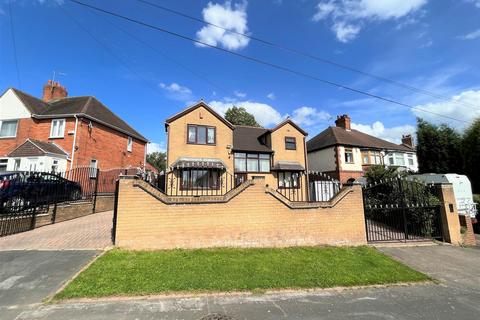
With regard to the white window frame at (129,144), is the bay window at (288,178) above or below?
below

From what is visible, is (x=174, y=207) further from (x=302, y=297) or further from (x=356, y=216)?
(x=356, y=216)

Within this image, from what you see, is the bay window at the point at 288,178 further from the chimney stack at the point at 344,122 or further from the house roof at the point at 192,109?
the chimney stack at the point at 344,122

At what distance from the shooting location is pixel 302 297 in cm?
531

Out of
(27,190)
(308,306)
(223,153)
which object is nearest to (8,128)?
(27,190)

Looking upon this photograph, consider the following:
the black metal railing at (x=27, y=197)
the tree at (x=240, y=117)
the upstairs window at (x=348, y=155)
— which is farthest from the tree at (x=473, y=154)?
the black metal railing at (x=27, y=197)

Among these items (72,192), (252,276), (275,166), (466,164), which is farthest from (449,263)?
(466,164)

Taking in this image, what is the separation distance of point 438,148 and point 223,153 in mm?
27314

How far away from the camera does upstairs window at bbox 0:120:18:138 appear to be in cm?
1978

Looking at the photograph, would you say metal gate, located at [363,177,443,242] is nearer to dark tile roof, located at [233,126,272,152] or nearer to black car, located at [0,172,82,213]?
dark tile roof, located at [233,126,272,152]

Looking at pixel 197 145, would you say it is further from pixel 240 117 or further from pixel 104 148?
pixel 240 117

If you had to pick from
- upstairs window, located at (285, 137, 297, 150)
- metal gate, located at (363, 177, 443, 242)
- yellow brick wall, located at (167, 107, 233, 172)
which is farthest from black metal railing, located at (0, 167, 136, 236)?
upstairs window, located at (285, 137, 297, 150)

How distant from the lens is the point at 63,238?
8312 millimetres

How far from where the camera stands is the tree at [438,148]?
94.0ft

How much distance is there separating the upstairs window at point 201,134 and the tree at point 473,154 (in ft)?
78.0
